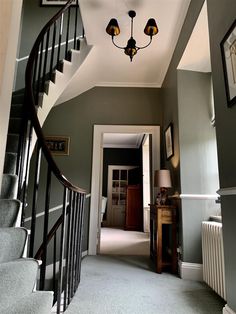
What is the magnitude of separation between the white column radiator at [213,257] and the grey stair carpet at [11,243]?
5.47 ft

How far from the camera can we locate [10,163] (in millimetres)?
2045

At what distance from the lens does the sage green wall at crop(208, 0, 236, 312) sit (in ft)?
5.03

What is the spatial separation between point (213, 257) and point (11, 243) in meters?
1.85

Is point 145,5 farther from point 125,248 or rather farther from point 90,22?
point 125,248

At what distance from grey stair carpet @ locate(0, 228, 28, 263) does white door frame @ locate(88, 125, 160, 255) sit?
95.6 inches

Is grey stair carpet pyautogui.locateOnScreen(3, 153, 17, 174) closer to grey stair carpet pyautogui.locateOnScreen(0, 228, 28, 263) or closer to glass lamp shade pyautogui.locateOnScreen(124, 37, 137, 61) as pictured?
grey stair carpet pyautogui.locateOnScreen(0, 228, 28, 263)

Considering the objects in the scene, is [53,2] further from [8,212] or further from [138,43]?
[8,212]

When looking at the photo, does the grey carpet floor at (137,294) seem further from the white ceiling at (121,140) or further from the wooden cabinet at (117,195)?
the wooden cabinet at (117,195)

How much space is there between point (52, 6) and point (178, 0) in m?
2.88

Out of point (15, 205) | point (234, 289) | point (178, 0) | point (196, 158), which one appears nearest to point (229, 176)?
point (234, 289)

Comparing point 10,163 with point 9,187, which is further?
point 10,163

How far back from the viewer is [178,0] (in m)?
2.55

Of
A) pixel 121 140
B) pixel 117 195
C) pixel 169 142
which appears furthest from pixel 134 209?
pixel 169 142

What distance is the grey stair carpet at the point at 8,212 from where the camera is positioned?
1.60 m
